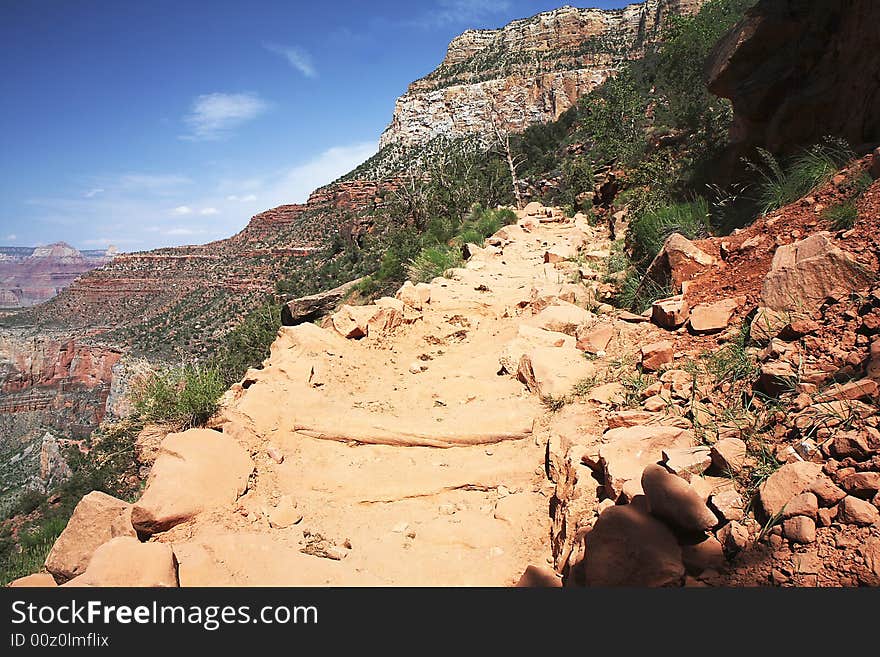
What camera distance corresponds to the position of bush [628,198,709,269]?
6.56 m

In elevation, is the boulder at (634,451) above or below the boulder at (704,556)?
above

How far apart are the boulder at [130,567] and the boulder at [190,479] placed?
570 millimetres

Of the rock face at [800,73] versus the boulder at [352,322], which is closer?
the rock face at [800,73]

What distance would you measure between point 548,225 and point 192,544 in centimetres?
1262

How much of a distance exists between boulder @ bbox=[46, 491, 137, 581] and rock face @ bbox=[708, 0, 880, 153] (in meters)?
7.28

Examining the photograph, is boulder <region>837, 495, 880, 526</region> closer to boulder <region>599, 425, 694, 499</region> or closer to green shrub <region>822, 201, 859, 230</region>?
boulder <region>599, 425, 694, 499</region>

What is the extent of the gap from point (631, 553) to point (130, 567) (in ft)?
7.45

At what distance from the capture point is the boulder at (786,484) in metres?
1.95

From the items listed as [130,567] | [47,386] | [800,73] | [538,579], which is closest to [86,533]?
[130,567]

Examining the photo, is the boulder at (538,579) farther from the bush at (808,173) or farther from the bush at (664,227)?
the bush at (664,227)

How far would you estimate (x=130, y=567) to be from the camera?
2275 mm

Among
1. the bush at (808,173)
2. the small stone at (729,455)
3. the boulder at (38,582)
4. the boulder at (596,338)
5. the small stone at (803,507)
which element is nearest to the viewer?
the small stone at (803,507)

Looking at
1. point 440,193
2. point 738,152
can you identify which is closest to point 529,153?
point 440,193

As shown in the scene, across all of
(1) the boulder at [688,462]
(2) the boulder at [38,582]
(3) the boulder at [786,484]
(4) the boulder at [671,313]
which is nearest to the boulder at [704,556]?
(3) the boulder at [786,484]
